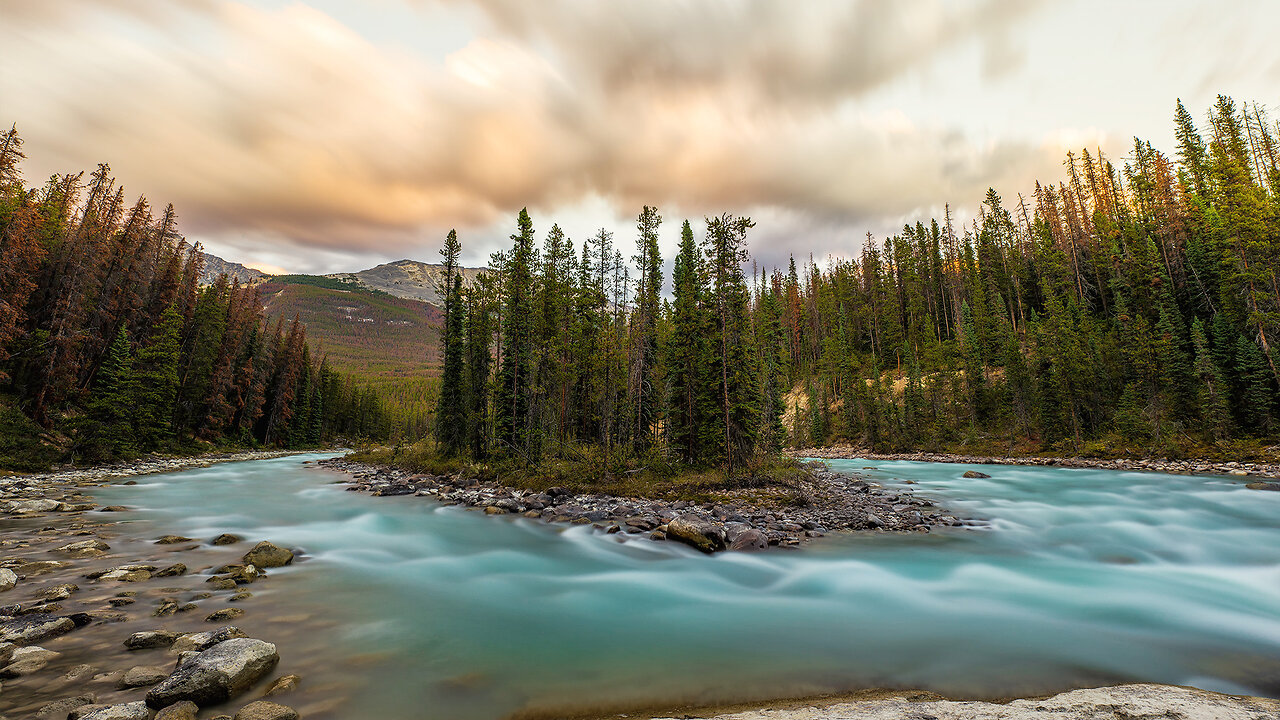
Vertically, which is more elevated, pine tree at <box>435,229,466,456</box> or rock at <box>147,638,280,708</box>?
pine tree at <box>435,229,466,456</box>

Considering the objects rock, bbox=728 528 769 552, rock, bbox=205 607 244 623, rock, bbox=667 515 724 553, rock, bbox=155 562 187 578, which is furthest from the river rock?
rock, bbox=728 528 769 552

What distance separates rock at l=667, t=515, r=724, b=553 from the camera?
12844mm

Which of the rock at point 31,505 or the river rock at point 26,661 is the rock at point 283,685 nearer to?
the river rock at point 26,661

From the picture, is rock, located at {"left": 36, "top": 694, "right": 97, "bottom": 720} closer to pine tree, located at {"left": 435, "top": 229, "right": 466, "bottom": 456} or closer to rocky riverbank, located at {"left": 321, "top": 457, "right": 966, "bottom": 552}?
rocky riverbank, located at {"left": 321, "top": 457, "right": 966, "bottom": 552}

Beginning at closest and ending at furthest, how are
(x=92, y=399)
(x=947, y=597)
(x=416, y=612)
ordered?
(x=416, y=612), (x=947, y=597), (x=92, y=399)

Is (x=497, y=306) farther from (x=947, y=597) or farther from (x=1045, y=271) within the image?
(x=1045, y=271)

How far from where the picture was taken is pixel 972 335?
5772 centimetres

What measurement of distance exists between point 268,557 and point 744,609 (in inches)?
441

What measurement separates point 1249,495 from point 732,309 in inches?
979

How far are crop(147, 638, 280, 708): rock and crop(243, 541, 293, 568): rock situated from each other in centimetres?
615

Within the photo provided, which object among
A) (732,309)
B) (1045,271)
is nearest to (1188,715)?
(732,309)

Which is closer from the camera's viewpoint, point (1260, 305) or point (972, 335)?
point (1260, 305)

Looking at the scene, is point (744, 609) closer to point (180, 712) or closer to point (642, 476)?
point (180, 712)

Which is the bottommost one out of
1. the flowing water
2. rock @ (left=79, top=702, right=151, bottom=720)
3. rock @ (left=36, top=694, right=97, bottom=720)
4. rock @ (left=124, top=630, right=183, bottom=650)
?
the flowing water
